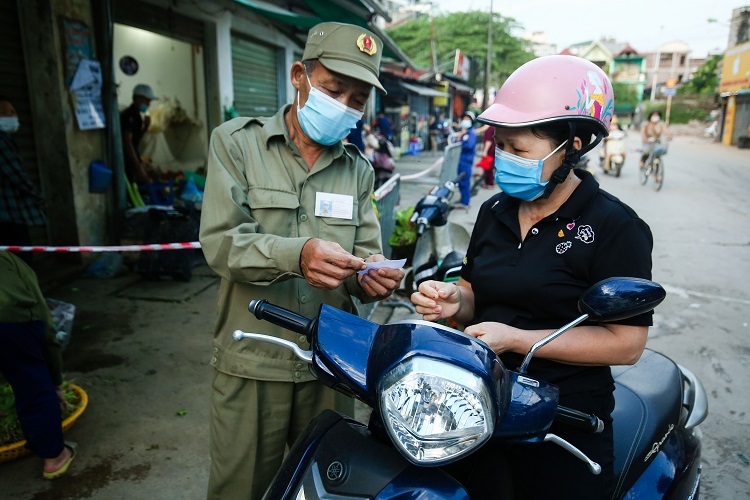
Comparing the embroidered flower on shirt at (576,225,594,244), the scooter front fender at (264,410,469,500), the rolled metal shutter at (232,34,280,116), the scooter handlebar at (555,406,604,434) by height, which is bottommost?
the scooter front fender at (264,410,469,500)

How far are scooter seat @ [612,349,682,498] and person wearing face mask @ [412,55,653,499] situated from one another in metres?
0.17

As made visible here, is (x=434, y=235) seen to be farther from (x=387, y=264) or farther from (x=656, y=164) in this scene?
(x=656, y=164)

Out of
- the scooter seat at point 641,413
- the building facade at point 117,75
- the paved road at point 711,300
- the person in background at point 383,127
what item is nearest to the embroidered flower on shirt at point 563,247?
the scooter seat at point 641,413

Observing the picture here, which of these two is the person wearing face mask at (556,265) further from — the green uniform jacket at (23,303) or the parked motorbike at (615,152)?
the parked motorbike at (615,152)

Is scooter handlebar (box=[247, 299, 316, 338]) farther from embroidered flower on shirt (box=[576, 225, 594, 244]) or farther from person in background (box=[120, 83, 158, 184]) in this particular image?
person in background (box=[120, 83, 158, 184])

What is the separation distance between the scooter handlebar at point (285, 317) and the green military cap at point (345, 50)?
2.85ft

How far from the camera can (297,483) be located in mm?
1264

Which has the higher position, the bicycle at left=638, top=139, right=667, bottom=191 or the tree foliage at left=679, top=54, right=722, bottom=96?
the tree foliage at left=679, top=54, right=722, bottom=96

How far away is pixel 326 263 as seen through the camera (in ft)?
4.91

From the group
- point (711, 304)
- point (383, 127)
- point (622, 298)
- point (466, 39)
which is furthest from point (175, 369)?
point (466, 39)

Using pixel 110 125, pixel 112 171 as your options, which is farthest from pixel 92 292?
pixel 110 125

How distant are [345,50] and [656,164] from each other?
1274 centimetres

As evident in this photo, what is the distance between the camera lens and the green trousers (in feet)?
5.99

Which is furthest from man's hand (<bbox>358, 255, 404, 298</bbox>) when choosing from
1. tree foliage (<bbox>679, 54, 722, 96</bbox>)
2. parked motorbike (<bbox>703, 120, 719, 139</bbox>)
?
tree foliage (<bbox>679, 54, 722, 96</bbox>)
